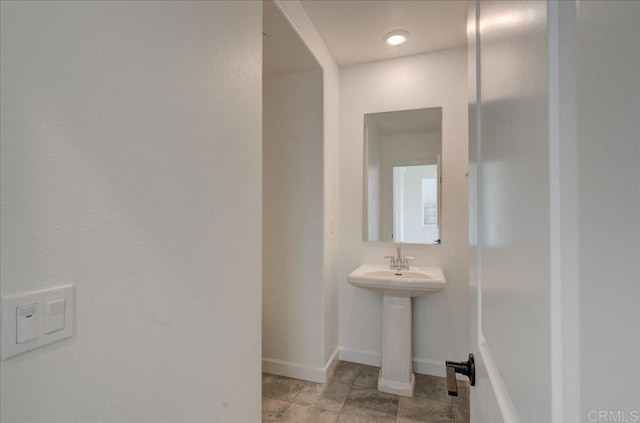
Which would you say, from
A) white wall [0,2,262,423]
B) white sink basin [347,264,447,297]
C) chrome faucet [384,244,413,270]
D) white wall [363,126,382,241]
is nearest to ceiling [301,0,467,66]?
white wall [363,126,382,241]

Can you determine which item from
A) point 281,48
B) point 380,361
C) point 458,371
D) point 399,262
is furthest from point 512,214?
point 380,361

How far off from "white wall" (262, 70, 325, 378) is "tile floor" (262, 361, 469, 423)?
19 centimetres

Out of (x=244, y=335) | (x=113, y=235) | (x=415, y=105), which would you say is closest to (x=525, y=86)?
(x=113, y=235)

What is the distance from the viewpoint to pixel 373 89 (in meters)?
2.61

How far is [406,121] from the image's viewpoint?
8.36ft

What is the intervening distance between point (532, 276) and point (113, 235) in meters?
0.86

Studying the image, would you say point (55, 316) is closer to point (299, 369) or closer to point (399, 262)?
point (299, 369)

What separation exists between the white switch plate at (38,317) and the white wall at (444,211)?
219cm

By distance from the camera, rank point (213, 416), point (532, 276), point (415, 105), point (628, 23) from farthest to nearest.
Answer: point (415, 105) < point (213, 416) < point (532, 276) < point (628, 23)

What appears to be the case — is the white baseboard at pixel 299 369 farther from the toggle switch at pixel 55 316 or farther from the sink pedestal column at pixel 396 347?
the toggle switch at pixel 55 316

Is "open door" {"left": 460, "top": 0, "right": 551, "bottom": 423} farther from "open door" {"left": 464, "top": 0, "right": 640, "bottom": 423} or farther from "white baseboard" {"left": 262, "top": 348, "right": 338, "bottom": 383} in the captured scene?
"white baseboard" {"left": 262, "top": 348, "right": 338, "bottom": 383}

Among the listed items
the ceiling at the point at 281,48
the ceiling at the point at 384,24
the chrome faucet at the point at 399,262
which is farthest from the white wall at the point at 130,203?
the chrome faucet at the point at 399,262

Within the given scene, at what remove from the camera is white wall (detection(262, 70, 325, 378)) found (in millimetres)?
2367

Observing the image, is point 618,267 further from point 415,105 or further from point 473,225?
point 415,105
